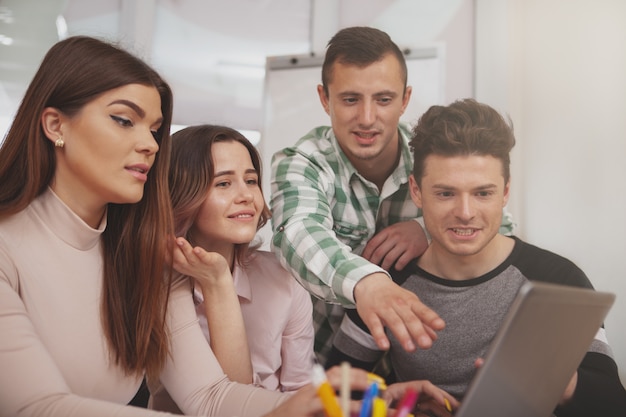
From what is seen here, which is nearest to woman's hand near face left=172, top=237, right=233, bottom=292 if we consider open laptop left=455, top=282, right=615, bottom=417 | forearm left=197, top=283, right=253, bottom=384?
forearm left=197, top=283, right=253, bottom=384

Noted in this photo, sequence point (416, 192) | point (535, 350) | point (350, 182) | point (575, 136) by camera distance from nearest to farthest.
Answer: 1. point (535, 350)
2. point (416, 192)
3. point (350, 182)
4. point (575, 136)

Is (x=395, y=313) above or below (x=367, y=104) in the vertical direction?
below

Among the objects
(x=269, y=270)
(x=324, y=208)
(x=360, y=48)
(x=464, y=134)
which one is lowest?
(x=269, y=270)

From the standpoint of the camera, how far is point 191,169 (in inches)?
35.9

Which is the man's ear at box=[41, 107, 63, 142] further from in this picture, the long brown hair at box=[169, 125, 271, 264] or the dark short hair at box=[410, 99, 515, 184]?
the dark short hair at box=[410, 99, 515, 184]

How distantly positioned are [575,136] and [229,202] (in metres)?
0.66

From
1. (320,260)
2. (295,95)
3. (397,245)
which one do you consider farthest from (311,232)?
(295,95)

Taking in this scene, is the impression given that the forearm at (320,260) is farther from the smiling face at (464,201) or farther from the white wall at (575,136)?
the white wall at (575,136)

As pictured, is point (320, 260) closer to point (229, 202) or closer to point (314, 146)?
point (229, 202)

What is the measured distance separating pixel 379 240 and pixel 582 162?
1.46 feet

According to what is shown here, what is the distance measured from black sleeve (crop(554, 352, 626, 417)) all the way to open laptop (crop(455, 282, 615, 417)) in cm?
14

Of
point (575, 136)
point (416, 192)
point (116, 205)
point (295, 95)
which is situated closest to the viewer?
point (116, 205)

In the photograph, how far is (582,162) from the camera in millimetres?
1163

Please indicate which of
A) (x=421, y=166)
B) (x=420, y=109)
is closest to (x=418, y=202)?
(x=421, y=166)
